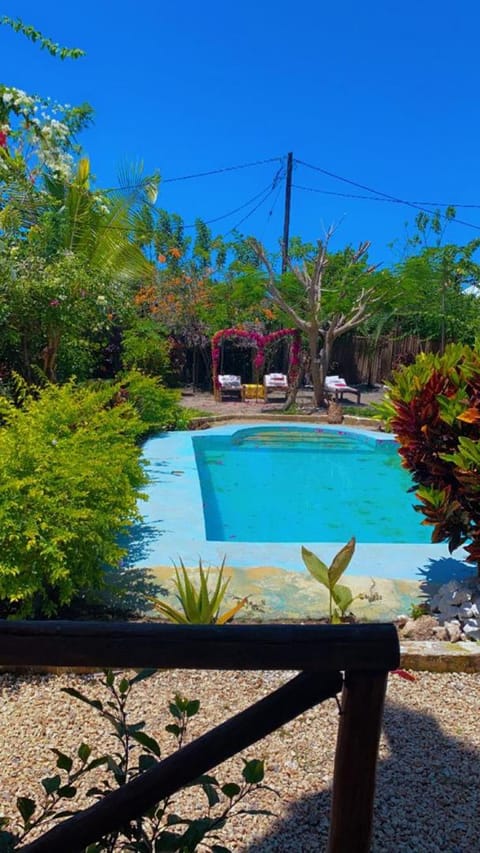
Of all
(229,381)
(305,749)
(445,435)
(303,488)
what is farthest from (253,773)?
(229,381)

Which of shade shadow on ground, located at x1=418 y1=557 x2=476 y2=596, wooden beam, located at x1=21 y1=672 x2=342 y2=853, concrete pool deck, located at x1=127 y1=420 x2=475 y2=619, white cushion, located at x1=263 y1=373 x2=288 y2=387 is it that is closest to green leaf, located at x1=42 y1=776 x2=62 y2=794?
wooden beam, located at x1=21 y1=672 x2=342 y2=853

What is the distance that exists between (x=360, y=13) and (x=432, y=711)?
48.4ft

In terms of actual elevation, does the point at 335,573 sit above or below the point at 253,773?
below

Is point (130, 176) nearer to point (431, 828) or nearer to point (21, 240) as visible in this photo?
point (21, 240)

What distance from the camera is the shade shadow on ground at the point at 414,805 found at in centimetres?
206

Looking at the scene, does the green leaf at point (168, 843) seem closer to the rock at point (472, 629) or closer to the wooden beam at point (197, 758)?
the wooden beam at point (197, 758)

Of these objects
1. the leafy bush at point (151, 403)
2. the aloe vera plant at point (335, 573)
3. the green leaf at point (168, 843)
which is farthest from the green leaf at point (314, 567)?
the leafy bush at point (151, 403)

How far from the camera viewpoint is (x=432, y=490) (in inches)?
157

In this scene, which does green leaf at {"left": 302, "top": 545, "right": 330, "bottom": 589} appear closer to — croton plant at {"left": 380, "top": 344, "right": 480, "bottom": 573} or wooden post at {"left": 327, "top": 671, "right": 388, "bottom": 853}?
croton plant at {"left": 380, "top": 344, "right": 480, "bottom": 573}

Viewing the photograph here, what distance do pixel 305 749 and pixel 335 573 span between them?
4.04 ft

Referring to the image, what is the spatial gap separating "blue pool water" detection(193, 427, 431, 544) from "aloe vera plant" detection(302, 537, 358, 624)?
328 centimetres

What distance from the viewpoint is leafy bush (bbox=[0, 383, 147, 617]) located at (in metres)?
3.33

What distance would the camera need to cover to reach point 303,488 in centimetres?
952

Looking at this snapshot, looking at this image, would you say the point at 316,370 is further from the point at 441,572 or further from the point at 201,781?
the point at 201,781
